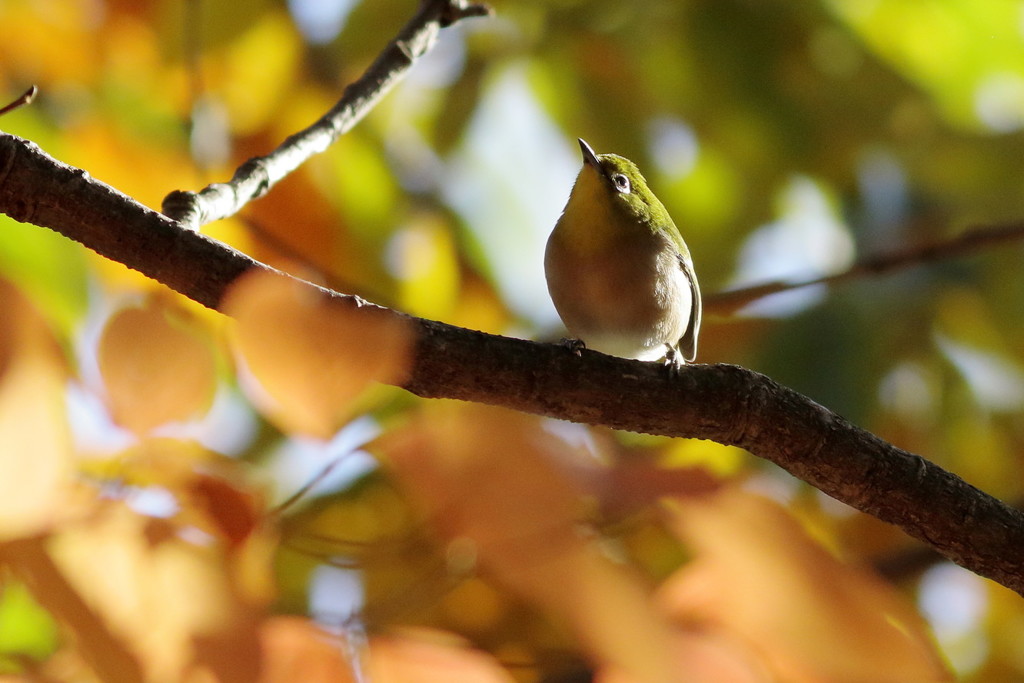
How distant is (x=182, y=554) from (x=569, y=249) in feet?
5.61

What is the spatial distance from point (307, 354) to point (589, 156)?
1.83 metres

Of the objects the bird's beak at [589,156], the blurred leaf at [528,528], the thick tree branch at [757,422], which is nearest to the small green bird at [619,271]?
the bird's beak at [589,156]

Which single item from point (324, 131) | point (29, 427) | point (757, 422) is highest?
point (324, 131)

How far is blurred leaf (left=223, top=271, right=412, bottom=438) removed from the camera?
98 centimetres

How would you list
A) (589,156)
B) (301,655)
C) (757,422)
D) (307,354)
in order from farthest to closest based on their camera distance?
(589,156) < (757,422) < (301,655) < (307,354)

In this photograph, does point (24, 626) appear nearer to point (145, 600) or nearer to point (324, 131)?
point (145, 600)

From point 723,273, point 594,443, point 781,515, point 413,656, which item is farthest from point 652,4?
point 413,656

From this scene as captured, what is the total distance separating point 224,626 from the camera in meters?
1.04

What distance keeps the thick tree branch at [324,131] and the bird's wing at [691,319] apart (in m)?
0.98

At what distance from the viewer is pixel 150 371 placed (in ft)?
3.54

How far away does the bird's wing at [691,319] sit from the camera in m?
2.67

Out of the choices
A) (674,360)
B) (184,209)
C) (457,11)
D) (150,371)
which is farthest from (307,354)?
(457,11)

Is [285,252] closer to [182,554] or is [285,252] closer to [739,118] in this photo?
[182,554]

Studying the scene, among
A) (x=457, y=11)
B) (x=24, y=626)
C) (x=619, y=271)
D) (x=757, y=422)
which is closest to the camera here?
(x=24, y=626)
